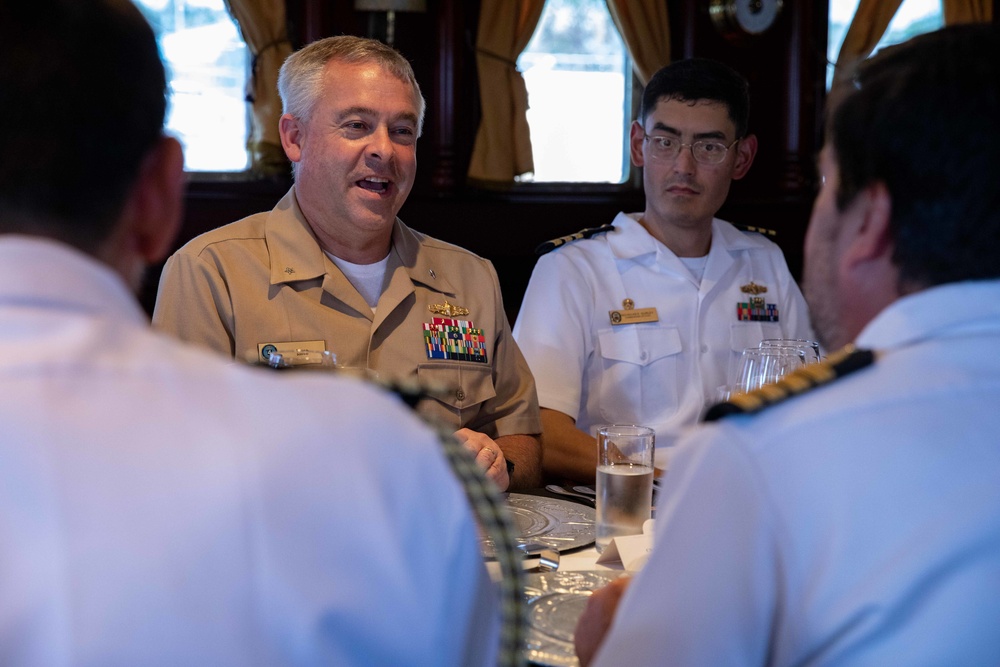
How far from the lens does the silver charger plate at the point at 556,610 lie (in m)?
1.23

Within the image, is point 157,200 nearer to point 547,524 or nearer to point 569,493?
point 547,524

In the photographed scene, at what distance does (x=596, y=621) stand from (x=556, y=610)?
24 centimetres

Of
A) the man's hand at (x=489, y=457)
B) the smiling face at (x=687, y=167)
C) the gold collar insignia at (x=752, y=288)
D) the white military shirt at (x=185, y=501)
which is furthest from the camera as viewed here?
the gold collar insignia at (x=752, y=288)

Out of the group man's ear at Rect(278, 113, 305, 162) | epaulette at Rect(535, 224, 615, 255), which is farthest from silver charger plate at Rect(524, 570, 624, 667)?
epaulette at Rect(535, 224, 615, 255)

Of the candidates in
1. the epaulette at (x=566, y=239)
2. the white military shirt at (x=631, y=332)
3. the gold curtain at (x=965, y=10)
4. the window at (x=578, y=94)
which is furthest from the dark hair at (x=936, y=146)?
the gold curtain at (x=965, y=10)

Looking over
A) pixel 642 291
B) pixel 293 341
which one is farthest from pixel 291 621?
pixel 642 291

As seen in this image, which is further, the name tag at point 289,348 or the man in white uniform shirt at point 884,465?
the name tag at point 289,348

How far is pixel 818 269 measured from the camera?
3.48 ft

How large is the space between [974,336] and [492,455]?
1214 millimetres

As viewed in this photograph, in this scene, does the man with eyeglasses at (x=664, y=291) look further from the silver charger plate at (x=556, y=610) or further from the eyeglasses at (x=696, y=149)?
the silver charger plate at (x=556, y=610)

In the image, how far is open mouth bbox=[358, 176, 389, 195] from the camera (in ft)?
7.95

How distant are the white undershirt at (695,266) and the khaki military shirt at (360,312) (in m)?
0.75

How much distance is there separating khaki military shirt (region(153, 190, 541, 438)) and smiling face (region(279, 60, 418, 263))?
0.06 m

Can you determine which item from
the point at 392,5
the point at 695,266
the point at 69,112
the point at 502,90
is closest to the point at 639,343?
the point at 695,266
